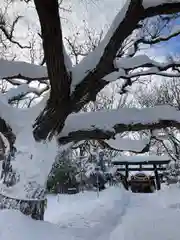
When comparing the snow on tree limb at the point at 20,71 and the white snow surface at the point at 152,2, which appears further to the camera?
the snow on tree limb at the point at 20,71

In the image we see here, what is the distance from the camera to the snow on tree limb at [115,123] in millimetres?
5605

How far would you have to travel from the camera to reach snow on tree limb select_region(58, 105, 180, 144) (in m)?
5.61

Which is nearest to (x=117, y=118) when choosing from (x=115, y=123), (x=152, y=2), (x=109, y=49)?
(x=115, y=123)

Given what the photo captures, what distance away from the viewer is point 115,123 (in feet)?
18.7

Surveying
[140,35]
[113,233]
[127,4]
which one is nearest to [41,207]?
[113,233]

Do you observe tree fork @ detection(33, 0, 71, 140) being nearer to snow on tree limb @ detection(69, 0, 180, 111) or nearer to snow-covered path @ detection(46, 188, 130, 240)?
snow on tree limb @ detection(69, 0, 180, 111)

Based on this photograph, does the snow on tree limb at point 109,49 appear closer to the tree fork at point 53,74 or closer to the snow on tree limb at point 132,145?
the tree fork at point 53,74

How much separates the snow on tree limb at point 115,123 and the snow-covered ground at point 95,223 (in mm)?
1617

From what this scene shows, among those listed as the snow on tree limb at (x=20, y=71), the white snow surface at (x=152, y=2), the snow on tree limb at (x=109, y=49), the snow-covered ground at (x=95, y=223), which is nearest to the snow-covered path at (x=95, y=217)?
the snow-covered ground at (x=95, y=223)

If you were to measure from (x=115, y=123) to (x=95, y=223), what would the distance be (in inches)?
76.8

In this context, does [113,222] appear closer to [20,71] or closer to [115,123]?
[115,123]

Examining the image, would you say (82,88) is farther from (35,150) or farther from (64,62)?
(35,150)

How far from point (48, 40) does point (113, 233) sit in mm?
3234

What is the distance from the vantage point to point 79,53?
10.3m
